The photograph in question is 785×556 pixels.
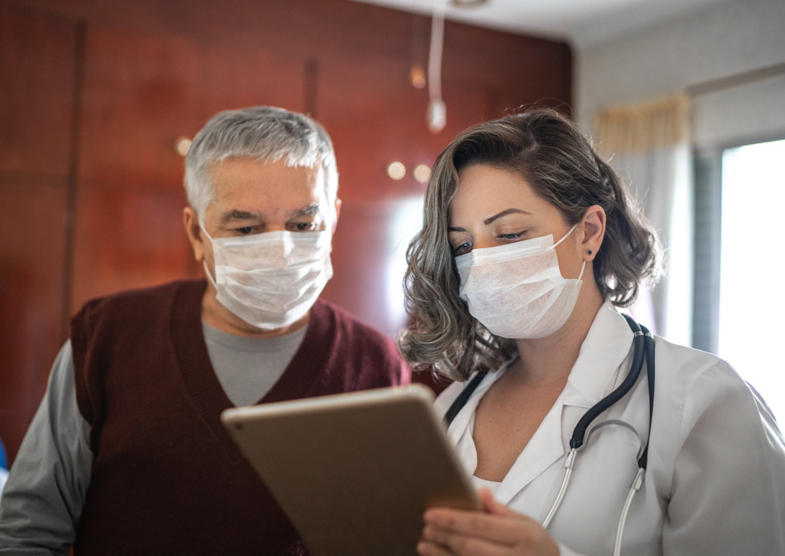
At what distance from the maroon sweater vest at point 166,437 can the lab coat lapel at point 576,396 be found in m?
0.49

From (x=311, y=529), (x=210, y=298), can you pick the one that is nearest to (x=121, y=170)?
(x=210, y=298)

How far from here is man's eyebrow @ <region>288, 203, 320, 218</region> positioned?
58.0 inches

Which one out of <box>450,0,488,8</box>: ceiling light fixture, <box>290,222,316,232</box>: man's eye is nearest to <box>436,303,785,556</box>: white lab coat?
<box>290,222,316,232</box>: man's eye

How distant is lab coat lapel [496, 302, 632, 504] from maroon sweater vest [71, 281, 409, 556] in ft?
1.60

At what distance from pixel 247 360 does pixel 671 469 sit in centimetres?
89

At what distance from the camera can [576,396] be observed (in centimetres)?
123

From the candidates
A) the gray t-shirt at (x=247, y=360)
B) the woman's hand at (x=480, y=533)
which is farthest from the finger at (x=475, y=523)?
the gray t-shirt at (x=247, y=360)

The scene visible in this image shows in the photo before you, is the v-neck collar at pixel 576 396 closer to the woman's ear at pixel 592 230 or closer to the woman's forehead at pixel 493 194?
the woman's ear at pixel 592 230

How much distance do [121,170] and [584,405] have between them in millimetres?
2733

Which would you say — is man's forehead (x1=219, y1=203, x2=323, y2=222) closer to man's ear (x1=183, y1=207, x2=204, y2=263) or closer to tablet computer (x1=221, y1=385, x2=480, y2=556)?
man's ear (x1=183, y1=207, x2=204, y2=263)

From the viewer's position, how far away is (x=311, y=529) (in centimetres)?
98

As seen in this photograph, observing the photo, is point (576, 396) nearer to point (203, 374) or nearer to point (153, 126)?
point (203, 374)

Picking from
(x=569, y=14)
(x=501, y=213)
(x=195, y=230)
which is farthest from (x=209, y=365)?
(x=569, y=14)

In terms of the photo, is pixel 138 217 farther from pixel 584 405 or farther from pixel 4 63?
pixel 584 405
